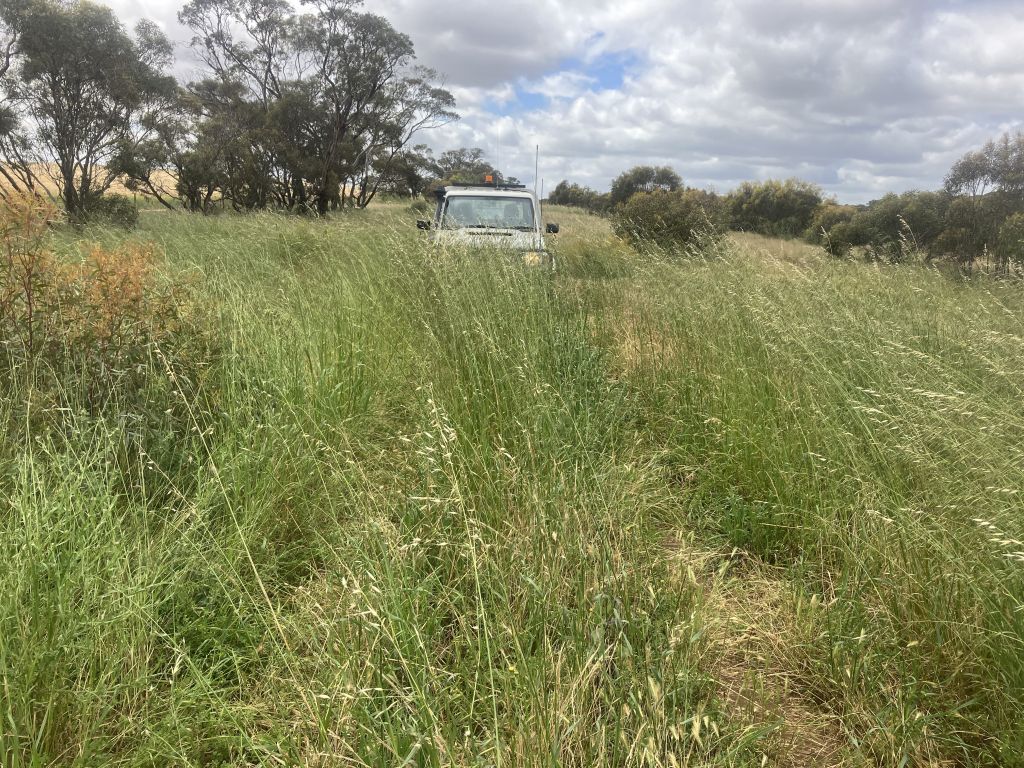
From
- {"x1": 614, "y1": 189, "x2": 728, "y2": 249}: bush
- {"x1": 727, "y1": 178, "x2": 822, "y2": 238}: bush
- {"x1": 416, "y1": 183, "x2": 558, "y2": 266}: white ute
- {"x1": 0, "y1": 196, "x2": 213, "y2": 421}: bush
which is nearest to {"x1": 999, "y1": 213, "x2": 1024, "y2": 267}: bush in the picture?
{"x1": 614, "y1": 189, "x2": 728, "y2": 249}: bush

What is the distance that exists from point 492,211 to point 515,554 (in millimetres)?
6609

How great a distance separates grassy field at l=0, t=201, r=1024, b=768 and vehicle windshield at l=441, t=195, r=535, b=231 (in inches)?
152

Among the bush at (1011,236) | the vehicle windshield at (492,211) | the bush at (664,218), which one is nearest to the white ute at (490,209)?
the vehicle windshield at (492,211)

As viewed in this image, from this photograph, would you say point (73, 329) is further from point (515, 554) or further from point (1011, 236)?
point (1011, 236)

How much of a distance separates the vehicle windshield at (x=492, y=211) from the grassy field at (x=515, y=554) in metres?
3.86

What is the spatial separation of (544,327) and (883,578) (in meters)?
2.30

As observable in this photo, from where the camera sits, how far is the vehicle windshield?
24.1 feet

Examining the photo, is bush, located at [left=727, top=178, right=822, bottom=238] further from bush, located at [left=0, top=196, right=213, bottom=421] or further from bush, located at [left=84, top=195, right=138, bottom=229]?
bush, located at [left=0, top=196, right=213, bottom=421]

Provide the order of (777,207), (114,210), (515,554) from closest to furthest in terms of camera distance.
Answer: (515,554)
(114,210)
(777,207)

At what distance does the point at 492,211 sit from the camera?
7.58m

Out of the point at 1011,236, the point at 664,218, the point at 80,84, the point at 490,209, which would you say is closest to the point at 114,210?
the point at 80,84

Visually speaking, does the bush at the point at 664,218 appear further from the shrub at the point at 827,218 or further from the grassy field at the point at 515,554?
the grassy field at the point at 515,554

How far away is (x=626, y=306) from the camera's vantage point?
5457 mm

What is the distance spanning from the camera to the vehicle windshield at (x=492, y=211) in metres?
7.34
